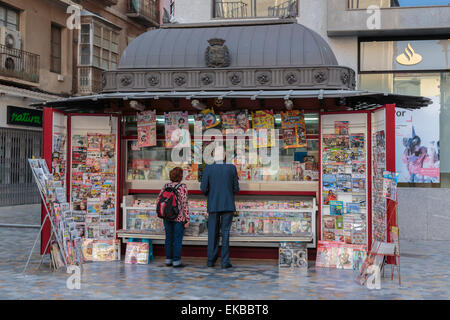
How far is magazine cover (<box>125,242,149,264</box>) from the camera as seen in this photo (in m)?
9.29

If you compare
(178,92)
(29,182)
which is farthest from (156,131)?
(29,182)

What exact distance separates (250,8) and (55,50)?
1145 centimetres

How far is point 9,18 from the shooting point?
1997 centimetres

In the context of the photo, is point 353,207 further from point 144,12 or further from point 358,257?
point 144,12

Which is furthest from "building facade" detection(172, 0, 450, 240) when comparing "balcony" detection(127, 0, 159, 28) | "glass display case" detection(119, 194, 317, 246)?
"balcony" detection(127, 0, 159, 28)

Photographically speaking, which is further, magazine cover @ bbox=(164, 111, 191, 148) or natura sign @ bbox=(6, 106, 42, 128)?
natura sign @ bbox=(6, 106, 42, 128)

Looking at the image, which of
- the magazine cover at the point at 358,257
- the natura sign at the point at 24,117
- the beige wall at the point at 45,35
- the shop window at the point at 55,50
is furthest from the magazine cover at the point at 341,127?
the shop window at the point at 55,50

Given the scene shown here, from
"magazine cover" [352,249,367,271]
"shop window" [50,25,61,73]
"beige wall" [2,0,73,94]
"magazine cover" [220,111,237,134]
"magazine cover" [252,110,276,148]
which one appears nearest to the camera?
"magazine cover" [352,249,367,271]

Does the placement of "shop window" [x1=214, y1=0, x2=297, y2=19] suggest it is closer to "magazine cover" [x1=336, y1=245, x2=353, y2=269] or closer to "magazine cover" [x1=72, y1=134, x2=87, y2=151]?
"magazine cover" [x1=72, y1=134, x2=87, y2=151]

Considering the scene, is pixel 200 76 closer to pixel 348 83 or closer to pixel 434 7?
pixel 348 83

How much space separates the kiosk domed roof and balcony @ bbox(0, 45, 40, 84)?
9.63 m

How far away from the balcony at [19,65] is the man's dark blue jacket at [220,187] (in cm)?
1228

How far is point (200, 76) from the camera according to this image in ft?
33.8
